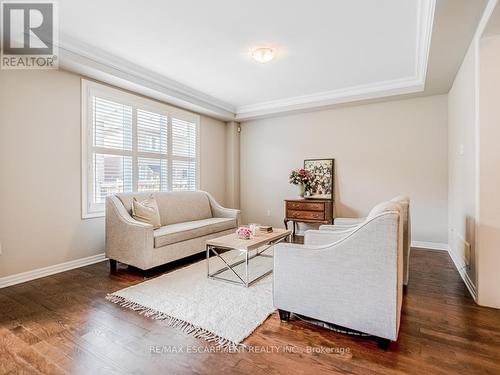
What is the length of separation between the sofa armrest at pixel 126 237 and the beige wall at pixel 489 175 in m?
3.17

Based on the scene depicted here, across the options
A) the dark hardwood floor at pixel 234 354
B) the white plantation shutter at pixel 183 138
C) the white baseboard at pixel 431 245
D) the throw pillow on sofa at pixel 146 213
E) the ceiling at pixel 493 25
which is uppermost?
the ceiling at pixel 493 25

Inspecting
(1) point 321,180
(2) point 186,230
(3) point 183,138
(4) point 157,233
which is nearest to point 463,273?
(1) point 321,180

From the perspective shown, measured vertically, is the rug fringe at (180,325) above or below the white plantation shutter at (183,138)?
below

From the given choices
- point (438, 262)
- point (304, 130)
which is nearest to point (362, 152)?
point (304, 130)

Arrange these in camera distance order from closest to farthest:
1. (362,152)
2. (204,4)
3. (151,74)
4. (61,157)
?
(204,4) < (61,157) < (151,74) < (362,152)

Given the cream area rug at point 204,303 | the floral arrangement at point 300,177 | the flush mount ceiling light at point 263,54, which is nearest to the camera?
the cream area rug at point 204,303

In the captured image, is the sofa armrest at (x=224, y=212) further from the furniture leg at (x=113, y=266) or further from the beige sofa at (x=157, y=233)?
the furniture leg at (x=113, y=266)

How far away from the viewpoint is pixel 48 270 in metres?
3.22

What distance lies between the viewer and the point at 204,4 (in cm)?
238

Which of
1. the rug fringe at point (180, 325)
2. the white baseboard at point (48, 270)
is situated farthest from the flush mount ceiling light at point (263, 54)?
the white baseboard at point (48, 270)

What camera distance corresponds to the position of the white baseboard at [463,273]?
Result: 254cm

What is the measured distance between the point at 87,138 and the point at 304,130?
11.9ft

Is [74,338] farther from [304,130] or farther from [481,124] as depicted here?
[304,130]

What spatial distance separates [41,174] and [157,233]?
4.89 feet
